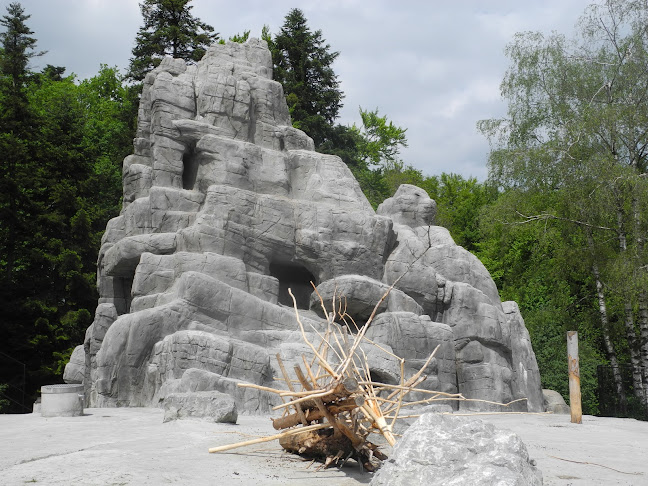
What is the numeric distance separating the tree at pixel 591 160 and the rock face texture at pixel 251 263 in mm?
2810

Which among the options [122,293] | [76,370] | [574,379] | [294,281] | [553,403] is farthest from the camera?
[553,403]

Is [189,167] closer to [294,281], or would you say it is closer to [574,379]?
[294,281]

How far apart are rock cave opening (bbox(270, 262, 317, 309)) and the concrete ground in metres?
7.74

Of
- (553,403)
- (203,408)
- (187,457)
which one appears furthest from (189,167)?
(187,457)

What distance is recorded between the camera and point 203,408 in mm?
9727

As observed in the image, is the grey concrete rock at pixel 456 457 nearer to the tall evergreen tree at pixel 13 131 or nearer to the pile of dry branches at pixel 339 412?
the pile of dry branches at pixel 339 412

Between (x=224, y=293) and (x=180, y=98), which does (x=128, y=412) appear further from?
(x=180, y=98)

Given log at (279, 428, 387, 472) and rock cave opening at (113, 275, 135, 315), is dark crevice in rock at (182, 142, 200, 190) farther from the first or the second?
log at (279, 428, 387, 472)

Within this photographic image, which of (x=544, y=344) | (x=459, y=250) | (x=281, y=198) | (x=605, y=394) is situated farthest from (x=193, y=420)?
(x=544, y=344)

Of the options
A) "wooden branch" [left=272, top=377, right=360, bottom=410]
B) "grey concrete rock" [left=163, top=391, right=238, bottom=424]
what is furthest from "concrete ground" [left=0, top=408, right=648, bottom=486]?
"wooden branch" [left=272, top=377, right=360, bottom=410]

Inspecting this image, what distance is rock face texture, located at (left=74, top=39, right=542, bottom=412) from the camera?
1486cm

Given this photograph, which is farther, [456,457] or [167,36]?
[167,36]

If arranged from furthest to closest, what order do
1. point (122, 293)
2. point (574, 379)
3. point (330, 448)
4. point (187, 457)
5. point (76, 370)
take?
1. point (76, 370)
2. point (122, 293)
3. point (574, 379)
4. point (187, 457)
5. point (330, 448)

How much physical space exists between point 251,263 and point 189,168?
3.40 m
